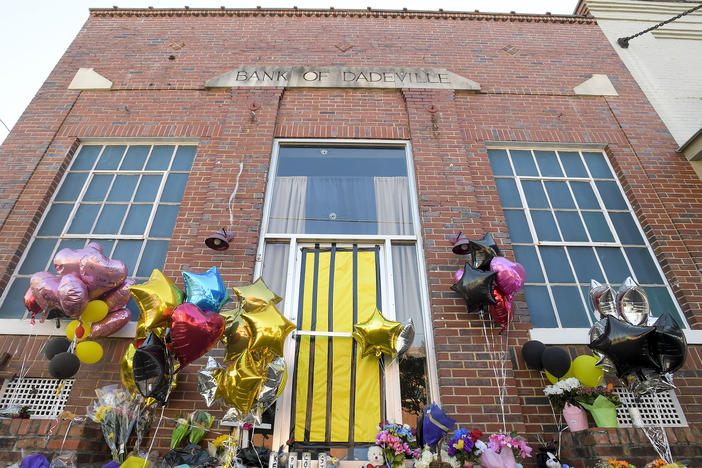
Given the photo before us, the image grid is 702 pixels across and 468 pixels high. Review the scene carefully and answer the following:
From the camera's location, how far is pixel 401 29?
291 inches

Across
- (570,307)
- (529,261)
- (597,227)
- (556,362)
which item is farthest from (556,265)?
(556,362)

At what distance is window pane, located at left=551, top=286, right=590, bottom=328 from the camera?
459 centimetres

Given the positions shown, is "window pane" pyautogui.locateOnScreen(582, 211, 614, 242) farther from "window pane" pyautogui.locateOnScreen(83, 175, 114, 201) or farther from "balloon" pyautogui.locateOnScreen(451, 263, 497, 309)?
"window pane" pyautogui.locateOnScreen(83, 175, 114, 201)

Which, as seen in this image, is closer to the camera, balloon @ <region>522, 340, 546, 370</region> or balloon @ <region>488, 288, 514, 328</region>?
balloon @ <region>522, 340, 546, 370</region>

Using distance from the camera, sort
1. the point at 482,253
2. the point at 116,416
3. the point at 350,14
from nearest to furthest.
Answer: the point at 116,416 < the point at 482,253 < the point at 350,14

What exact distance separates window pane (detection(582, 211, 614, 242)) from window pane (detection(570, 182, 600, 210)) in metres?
0.10

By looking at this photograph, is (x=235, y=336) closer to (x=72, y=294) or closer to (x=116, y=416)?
(x=116, y=416)

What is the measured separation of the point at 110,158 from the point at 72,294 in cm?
280

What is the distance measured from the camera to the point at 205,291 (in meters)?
3.65

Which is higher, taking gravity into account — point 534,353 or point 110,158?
point 110,158

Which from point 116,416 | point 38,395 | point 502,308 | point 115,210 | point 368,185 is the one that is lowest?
point 116,416

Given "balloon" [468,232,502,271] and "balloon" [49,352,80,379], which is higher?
"balloon" [468,232,502,271]

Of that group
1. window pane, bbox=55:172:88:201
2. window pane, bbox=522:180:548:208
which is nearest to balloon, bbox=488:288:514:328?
window pane, bbox=522:180:548:208

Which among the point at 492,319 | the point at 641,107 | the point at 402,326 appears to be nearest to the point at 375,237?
the point at 402,326
